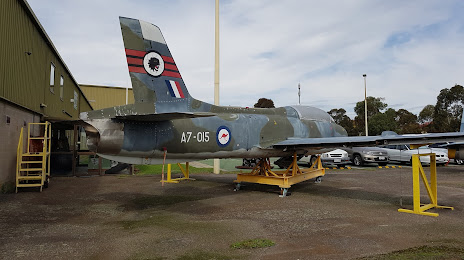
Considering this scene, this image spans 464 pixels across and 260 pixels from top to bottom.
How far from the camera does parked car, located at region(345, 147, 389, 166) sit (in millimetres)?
20408

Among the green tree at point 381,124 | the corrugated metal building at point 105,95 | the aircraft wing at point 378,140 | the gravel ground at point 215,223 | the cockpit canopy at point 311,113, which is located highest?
the corrugated metal building at point 105,95

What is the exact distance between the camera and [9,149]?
10.6m

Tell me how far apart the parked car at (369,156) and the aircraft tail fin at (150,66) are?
54.8 ft

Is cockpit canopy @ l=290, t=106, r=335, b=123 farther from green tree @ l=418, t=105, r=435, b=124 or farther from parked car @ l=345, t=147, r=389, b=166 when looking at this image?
green tree @ l=418, t=105, r=435, b=124

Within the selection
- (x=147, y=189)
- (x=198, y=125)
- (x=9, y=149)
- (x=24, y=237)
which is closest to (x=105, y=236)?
(x=24, y=237)

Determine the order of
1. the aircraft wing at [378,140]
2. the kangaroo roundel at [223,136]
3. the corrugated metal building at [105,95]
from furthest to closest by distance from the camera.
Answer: the corrugated metal building at [105,95] → the kangaroo roundel at [223,136] → the aircraft wing at [378,140]

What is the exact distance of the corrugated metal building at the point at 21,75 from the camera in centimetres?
996

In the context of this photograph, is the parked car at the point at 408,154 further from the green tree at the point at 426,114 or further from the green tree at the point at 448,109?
the green tree at the point at 426,114

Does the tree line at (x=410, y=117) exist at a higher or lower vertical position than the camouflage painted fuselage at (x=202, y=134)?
higher

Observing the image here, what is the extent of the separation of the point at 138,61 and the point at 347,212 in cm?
615

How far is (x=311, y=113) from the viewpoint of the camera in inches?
461

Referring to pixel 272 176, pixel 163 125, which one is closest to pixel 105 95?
pixel 272 176

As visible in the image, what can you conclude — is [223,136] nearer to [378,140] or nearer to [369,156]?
[378,140]

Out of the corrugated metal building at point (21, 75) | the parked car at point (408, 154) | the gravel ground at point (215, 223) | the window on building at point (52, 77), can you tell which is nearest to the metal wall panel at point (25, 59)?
the corrugated metal building at point (21, 75)
